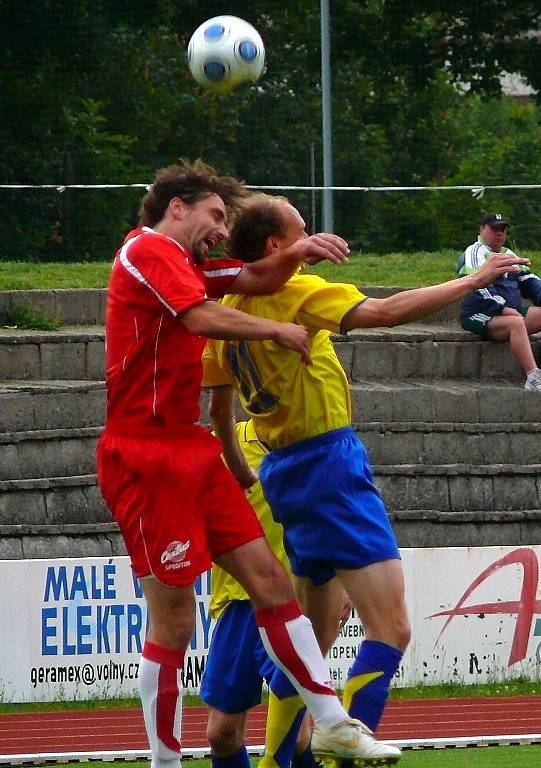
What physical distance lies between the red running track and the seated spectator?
4041mm

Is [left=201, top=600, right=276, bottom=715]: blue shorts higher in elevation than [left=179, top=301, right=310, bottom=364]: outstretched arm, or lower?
lower

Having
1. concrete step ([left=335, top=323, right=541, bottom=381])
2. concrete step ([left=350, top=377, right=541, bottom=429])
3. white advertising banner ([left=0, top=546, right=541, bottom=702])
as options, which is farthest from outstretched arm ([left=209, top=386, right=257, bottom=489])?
concrete step ([left=335, top=323, right=541, bottom=381])

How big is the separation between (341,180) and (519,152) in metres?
4.64

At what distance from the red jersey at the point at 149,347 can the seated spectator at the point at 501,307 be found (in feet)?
25.5

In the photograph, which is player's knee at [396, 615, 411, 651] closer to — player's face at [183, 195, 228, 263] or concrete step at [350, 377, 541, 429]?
player's face at [183, 195, 228, 263]

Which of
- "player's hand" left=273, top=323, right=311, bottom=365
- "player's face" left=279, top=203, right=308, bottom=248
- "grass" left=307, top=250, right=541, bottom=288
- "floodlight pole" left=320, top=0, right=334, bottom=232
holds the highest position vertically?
"floodlight pole" left=320, top=0, right=334, bottom=232

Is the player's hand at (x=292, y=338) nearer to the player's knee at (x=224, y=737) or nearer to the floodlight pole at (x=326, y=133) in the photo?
the player's knee at (x=224, y=737)

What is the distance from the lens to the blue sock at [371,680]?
5.02 metres

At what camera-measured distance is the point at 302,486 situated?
202 inches

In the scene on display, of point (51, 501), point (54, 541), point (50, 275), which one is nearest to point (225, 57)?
point (50, 275)

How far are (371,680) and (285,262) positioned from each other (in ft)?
4.53

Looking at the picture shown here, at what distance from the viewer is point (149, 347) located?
4848mm

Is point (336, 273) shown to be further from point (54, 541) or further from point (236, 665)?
point (236, 665)

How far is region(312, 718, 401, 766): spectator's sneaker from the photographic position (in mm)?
4750
